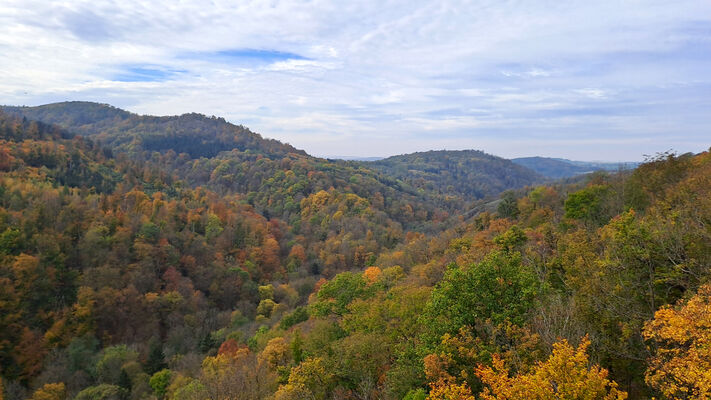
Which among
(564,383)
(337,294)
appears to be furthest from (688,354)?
(337,294)

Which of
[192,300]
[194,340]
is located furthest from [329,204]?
[194,340]

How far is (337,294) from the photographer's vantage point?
33.3 meters

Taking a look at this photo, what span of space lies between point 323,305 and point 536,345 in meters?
20.3

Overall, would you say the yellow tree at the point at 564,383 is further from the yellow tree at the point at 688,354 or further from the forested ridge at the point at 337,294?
the yellow tree at the point at 688,354

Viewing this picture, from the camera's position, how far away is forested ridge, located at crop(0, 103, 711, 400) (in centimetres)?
1387

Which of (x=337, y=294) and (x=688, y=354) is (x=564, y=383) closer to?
(x=688, y=354)

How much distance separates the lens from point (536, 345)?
46.7 ft

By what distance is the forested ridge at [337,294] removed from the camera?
45.5 ft

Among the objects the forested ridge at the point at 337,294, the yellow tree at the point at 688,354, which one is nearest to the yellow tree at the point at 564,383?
the forested ridge at the point at 337,294

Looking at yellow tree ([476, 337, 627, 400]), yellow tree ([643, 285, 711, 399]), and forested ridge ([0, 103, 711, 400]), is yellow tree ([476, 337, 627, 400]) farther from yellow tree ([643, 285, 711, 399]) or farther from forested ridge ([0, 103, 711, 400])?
yellow tree ([643, 285, 711, 399])

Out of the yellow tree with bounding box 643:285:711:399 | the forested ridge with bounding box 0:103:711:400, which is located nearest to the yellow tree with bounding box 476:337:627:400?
the forested ridge with bounding box 0:103:711:400

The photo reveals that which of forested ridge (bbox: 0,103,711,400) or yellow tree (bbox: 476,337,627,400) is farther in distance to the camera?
forested ridge (bbox: 0,103,711,400)

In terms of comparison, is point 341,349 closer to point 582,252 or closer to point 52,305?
point 582,252

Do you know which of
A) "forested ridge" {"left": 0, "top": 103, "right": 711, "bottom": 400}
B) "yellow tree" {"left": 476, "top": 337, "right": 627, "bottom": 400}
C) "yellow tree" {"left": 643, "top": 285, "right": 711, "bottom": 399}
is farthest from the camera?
"forested ridge" {"left": 0, "top": 103, "right": 711, "bottom": 400}
